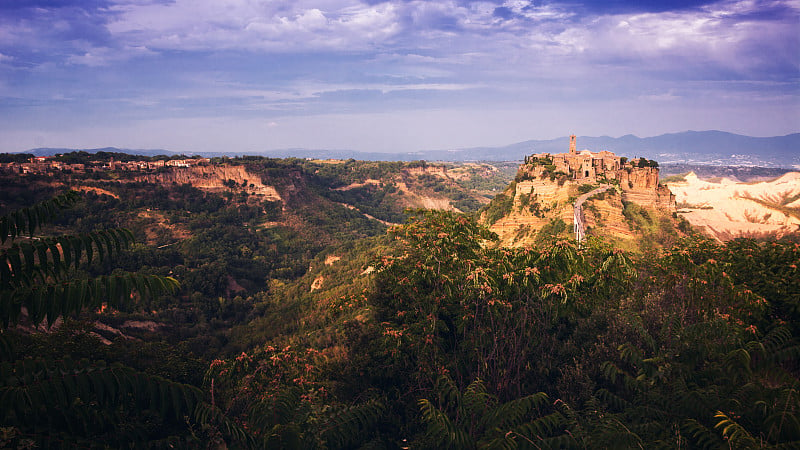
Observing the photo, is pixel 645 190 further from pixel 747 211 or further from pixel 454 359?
pixel 454 359

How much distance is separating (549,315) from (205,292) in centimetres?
6262

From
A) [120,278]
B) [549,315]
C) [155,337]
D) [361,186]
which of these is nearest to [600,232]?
[549,315]

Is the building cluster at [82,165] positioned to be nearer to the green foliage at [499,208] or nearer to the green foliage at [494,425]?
the green foliage at [499,208]

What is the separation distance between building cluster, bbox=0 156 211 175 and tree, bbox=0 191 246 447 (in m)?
102

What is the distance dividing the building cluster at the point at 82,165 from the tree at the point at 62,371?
102 metres

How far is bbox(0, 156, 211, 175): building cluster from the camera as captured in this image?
274 ft

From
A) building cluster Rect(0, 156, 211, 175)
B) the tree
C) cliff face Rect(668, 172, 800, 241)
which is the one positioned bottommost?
cliff face Rect(668, 172, 800, 241)

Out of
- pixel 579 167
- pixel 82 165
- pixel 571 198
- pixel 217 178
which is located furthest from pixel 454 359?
pixel 217 178

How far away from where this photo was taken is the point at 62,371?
14.2 feet

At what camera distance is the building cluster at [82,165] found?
83.4m

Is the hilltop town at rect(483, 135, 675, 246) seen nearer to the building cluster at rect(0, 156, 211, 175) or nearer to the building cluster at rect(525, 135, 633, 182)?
the building cluster at rect(525, 135, 633, 182)

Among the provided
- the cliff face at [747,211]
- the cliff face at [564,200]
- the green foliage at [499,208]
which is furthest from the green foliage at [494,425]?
the cliff face at [747,211]

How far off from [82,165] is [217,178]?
30012 millimetres

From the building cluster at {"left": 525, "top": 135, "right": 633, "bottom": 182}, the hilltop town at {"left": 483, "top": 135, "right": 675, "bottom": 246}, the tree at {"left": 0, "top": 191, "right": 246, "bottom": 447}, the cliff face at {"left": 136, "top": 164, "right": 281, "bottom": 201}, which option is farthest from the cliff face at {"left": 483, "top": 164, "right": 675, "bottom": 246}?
the cliff face at {"left": 136, "top": 164, "right": 281, "bottom": 201}
